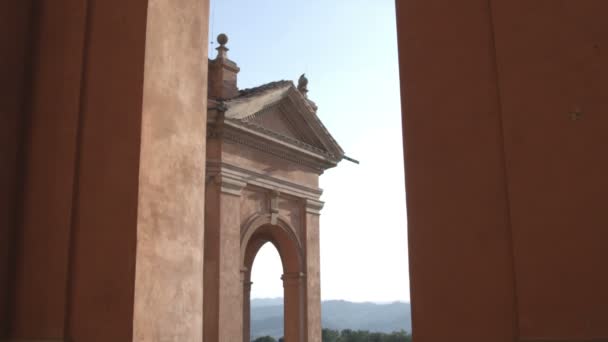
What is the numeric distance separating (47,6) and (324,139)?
369 inches

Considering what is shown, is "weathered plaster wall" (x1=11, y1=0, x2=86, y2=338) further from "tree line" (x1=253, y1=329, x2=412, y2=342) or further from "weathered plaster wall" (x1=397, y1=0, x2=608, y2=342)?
"tree line" (x1=253, y1=329, x2=412, y2=342)

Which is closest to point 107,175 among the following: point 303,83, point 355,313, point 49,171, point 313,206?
point 49,171

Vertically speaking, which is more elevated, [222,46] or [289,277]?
[222,46]

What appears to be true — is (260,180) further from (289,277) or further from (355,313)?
(355,313)

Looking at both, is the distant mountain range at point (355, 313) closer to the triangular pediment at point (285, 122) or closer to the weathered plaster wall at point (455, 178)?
the triangular pediment at point (285, 122)

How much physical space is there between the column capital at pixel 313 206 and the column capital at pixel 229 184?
194 cm

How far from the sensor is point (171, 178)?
4.38m

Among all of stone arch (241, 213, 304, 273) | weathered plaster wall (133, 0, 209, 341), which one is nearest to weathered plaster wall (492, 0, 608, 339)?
weathered plaster wall (133, 0, 209, 341)

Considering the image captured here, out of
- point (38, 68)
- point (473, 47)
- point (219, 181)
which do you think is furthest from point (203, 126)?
point (219, 181)

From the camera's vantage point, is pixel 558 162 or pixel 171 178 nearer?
pixel 558 162

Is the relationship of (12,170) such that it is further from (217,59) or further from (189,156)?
(217,59)

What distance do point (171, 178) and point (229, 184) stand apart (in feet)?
24.1

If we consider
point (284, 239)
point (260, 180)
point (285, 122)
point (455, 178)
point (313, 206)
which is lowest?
point (455, 178)

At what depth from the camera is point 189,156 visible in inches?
181
